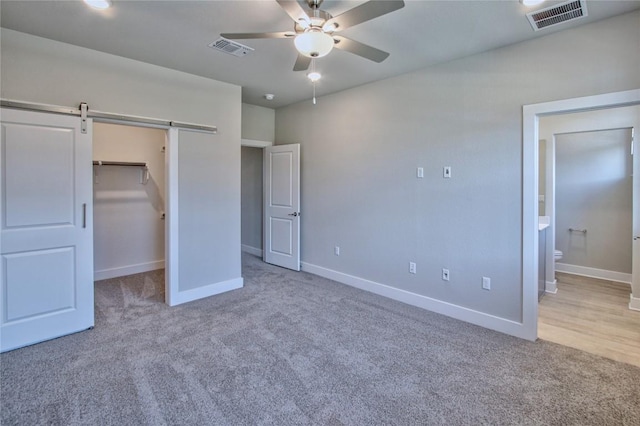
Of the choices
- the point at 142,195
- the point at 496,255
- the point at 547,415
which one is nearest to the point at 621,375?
the point at 547,415

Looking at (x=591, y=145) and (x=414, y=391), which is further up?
(x=591, y=145)

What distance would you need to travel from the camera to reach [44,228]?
2859 millimetres

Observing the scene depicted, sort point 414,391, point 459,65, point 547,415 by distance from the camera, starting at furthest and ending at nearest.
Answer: point 459,65 → point 414,391 → point 547,415

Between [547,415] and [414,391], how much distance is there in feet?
2.56

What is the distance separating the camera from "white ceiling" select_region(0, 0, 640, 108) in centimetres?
234

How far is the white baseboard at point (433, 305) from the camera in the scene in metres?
3.04

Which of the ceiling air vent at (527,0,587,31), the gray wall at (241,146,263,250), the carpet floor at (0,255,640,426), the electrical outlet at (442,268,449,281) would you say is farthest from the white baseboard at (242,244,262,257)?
the ceiling air vent at (527,0,587,31)

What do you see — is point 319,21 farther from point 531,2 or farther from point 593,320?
point 593,320

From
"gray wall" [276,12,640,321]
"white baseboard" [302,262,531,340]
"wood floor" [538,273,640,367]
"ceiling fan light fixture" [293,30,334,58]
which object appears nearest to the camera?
"ceiling fan light fixture" [293,30,334,58]

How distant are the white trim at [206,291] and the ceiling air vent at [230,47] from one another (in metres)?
2.71

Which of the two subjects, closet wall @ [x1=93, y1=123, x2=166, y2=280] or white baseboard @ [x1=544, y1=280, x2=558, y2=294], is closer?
white baseboard @ [x1=544, y1=280, x2=558, y2=294]

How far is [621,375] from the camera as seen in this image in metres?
2.37

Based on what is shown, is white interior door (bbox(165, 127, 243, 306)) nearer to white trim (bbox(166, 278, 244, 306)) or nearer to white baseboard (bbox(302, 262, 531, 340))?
white trim (bbox(166, 278, 244, 306))

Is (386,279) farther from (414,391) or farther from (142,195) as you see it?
(142,195)
